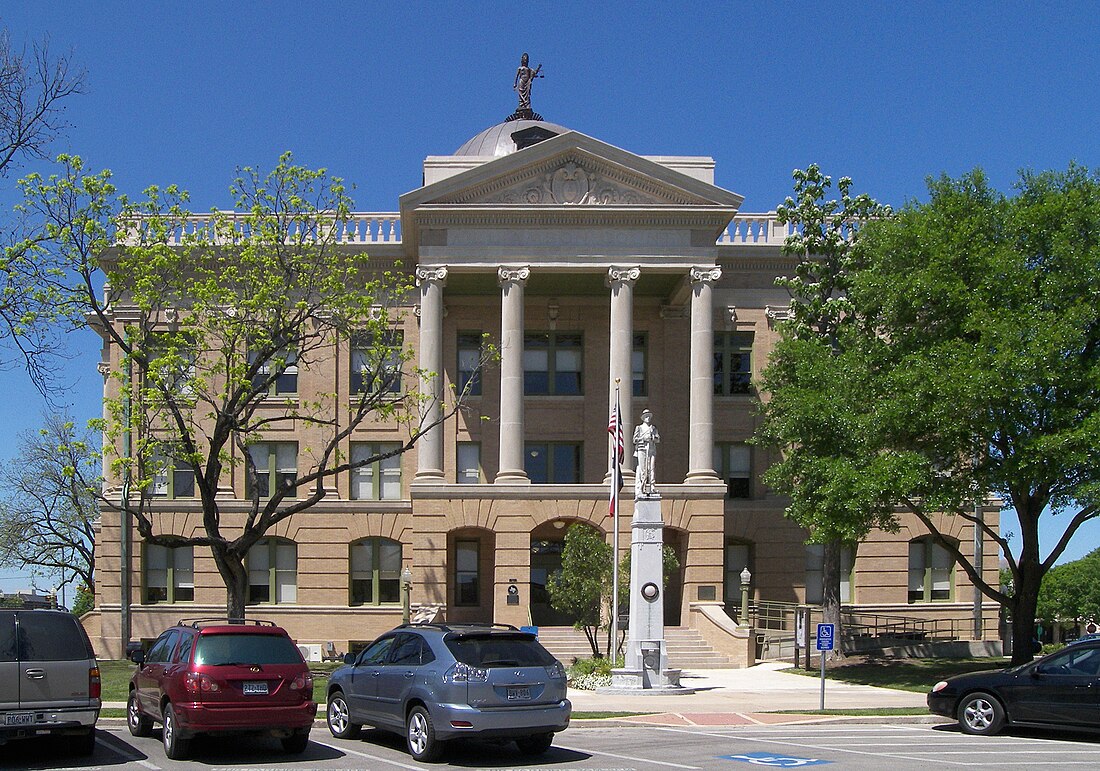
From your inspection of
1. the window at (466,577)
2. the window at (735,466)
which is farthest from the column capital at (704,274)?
the window at (466,577)

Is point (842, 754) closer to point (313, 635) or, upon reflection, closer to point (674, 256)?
point (674, 256)

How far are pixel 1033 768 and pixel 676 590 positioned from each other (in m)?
29.2

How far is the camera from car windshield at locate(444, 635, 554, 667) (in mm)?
16438

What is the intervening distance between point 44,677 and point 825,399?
69.6ft

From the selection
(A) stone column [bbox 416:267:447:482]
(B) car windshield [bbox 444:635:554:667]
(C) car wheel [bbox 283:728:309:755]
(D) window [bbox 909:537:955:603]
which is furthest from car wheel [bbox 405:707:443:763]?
(D) window [bbox 909:537:955:603]

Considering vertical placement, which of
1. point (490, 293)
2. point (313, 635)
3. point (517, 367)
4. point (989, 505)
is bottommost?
point (313, 635)

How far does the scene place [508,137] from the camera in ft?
192

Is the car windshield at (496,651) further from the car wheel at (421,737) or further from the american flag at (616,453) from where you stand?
the american flag at (616,453)

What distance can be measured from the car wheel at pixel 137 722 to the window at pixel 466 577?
26612 mm

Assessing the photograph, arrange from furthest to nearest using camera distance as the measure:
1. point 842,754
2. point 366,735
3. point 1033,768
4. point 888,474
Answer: point 888,474 < point 366,735 < point 842,754 < point 1033,768

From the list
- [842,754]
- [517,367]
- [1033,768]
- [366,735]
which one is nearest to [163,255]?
[517,367]

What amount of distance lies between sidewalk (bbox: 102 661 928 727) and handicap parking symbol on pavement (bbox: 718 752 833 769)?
4.75m

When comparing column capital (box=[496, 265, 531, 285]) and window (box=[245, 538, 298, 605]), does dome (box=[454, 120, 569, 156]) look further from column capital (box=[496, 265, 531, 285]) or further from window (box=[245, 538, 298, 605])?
window (box=[245, 538, 298, 605])

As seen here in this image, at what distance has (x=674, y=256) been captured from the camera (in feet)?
142
